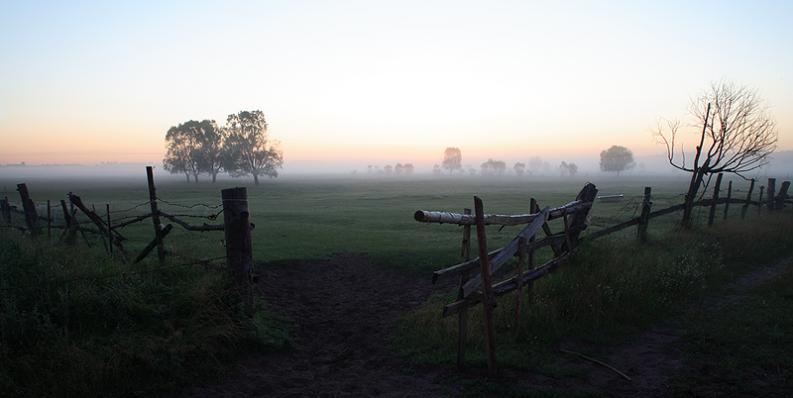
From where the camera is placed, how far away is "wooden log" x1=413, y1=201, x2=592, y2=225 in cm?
554

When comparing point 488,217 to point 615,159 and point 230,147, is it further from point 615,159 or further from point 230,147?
point 615,159

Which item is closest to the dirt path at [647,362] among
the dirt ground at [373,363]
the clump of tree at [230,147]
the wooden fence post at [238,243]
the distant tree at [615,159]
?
the dirt ground at [373,363]

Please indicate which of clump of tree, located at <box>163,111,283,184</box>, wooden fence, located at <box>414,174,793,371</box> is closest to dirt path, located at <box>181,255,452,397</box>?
wooden fence, located at <box>414,174,793,371</box>

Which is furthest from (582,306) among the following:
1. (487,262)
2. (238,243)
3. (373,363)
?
(238,243)

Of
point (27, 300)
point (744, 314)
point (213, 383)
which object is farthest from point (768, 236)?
point (27, 300)

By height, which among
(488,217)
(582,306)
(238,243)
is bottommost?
(582,306)

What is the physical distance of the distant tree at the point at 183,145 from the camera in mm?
91631

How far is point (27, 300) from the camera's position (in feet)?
21.2

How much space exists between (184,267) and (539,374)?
6.71 metres

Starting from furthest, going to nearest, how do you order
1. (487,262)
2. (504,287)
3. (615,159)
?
(615,159)
(504,287)
(487,262)

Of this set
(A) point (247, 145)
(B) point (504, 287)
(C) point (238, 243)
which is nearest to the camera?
(B) point (504, 287)

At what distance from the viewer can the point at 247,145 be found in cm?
8694

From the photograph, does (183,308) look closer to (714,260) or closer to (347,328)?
(347,328)

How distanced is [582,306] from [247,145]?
283 feet
